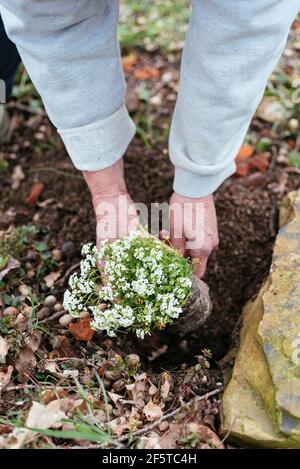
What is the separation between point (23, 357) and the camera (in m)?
1.96

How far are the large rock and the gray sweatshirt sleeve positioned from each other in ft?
1.32

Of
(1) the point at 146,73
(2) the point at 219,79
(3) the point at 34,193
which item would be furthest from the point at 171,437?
(1) the point at 146,73

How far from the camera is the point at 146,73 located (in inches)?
140

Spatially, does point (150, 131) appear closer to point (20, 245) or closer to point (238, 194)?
point (238, 194)

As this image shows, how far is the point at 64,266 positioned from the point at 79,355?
507 mm

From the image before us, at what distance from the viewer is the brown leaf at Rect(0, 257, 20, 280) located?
2.27 metres

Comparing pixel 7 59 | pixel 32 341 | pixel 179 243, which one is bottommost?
pixel 32 341

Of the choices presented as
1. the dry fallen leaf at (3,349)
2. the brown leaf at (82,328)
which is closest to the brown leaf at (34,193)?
the brown leaf at (82,328)

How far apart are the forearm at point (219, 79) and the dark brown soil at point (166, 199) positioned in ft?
2.00

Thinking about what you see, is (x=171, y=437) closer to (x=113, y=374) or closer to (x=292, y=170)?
(x=113, y=374)

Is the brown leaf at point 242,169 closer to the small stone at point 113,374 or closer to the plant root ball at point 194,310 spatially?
the plant root ball at point 194,310

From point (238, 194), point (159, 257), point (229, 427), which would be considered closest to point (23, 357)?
point (159, 257)

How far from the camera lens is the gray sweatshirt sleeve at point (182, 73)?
5.32 ft

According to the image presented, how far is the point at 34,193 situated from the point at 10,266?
65 centimetres
